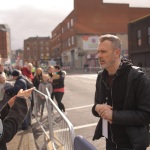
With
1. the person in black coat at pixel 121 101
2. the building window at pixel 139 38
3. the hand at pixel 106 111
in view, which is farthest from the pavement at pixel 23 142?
the building window at pixel 139 38

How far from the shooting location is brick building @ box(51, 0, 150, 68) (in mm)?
62031

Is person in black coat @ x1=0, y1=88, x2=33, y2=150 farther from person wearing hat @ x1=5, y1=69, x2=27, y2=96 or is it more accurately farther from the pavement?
person wearing hat @ x1=5, y1=69, x2=27, y2=96

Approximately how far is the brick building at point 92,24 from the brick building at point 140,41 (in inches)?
799

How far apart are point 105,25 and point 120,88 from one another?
62.6 metres

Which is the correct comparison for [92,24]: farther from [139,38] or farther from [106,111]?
[106,111]

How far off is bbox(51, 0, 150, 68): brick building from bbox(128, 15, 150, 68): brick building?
66.5 feet

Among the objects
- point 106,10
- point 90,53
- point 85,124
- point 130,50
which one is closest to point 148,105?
point 85,124

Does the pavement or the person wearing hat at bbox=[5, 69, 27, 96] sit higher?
the person wearing hat at bbox=[5, 69, 27, 96]

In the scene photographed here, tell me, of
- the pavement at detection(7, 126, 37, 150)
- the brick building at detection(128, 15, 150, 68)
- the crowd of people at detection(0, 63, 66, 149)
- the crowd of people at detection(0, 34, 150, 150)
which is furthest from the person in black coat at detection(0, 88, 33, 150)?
the brick building at detection(128, 15, 150, 68)

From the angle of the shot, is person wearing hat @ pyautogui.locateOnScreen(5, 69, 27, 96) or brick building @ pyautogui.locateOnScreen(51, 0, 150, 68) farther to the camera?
brick building @ pyautogui.locateOnScreen(51, 0, 150, 68)

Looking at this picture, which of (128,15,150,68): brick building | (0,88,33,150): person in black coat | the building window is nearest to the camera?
(0,88,33,150): person in black coat

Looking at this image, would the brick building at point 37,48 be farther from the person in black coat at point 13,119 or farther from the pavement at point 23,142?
the person in black coat at point 13,119

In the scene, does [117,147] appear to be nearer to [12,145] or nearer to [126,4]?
[12,145]

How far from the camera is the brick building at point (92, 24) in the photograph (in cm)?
6203
